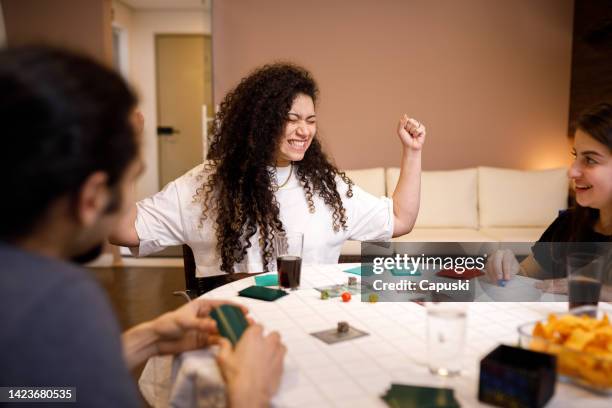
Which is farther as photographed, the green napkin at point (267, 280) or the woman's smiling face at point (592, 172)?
the woman's smiling face at point (592, 172)

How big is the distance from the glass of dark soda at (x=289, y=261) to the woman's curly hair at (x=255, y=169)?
32 centimetres

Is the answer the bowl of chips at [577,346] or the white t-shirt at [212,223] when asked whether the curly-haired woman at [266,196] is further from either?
the bowl of chips at [577,346]

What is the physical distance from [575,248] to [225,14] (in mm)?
3661

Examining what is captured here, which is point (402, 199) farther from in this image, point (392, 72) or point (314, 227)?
point (392, 72)

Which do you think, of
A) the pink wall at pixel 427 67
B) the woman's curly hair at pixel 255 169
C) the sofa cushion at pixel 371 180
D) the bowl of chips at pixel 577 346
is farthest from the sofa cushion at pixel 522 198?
the bowl of chips at pixel 577 346

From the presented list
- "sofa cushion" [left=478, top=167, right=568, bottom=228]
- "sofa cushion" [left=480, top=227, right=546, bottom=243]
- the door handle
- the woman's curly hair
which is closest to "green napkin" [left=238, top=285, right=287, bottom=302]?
the woman's curly hair

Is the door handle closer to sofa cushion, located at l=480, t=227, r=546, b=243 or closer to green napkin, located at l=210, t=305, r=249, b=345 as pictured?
sofa cushion, located at l=480, t=227, r=546, b=243

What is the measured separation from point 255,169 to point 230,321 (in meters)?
0.97

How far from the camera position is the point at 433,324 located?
0.88 meters

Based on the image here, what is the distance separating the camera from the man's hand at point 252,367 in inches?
29.7

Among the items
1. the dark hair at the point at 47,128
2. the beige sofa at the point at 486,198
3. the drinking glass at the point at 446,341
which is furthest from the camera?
the beige sofa at the point at 486,198

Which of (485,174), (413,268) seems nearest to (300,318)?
(413,268)

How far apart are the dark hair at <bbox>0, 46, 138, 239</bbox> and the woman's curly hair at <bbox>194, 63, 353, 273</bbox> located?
116cm

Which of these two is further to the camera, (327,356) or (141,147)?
(327,356)
